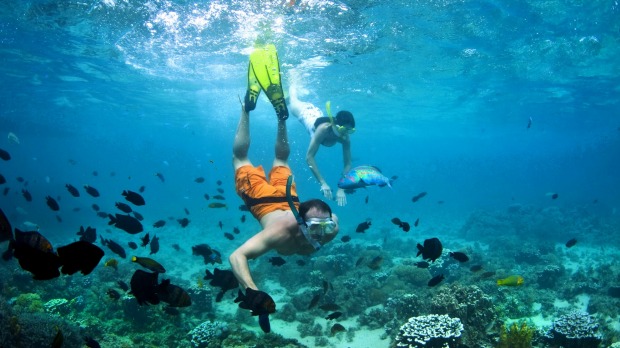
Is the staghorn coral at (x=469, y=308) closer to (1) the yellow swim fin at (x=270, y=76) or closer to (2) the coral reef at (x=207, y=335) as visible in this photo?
(2) the coral reef at (x=207, y=335)

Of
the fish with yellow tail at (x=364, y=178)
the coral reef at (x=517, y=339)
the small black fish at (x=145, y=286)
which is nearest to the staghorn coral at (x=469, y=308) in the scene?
the coral reef at (x=517, y=339)

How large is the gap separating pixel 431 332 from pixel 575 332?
3.24 m

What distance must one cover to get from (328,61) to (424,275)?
14.9 m

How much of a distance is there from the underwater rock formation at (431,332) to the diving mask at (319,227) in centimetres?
342

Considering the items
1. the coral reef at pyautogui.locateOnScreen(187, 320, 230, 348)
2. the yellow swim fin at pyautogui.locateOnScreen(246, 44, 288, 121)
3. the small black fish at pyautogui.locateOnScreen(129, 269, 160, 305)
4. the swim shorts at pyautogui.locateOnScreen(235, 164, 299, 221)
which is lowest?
the coral reef at pyautogui.locateOnScreen(187, 320, 230, 348)

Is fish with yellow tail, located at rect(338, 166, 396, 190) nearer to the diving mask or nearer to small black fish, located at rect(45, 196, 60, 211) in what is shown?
the diving mask

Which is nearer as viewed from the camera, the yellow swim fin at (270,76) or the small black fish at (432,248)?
the small black fish at (432,248)

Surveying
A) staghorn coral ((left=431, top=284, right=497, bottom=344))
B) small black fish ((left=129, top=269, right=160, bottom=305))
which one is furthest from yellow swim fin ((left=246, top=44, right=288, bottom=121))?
staghorn coral ((left=431, top=284, right=497, bottom=344))

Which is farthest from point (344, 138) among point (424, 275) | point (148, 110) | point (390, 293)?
point (148, 110)

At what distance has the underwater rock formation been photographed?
6145mm

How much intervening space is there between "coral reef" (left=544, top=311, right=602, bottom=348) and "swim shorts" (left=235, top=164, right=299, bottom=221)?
629cm

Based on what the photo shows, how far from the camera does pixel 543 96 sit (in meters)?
29.4

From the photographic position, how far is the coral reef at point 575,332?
6.67 meters

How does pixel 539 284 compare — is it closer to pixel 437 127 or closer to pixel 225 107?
pixel 225 107
